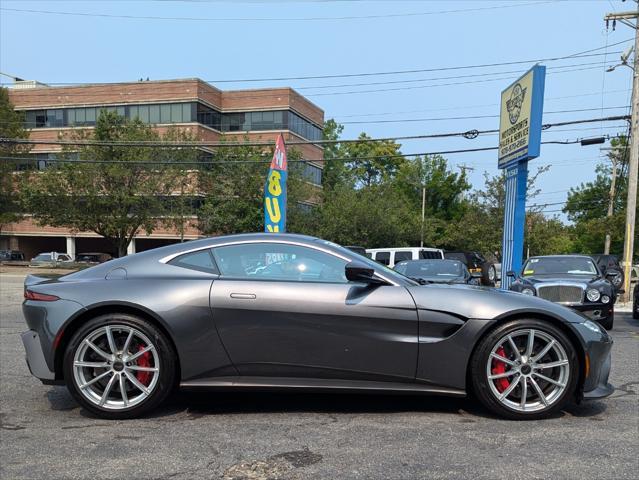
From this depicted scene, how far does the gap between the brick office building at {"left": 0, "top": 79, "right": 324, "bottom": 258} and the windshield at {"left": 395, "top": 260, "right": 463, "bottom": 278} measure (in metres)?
34.3

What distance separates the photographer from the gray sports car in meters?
3.80

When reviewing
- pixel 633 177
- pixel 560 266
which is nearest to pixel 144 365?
pixel 560 266

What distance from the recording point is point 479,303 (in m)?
3.86

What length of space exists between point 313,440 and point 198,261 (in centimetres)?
162

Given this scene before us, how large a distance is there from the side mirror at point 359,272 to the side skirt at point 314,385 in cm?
74

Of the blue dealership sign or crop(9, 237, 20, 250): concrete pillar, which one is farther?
crop(9, 237, 20, 250): concrete pillar

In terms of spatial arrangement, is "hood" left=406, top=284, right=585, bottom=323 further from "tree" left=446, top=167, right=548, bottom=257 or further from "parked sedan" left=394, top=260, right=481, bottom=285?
"tree" left=446, top=167, right=548, bottom=257

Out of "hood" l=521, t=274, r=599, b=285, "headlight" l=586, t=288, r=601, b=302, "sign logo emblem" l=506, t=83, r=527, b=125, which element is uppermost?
"sign logo emblem" l=506, t=83, r=527, b=125

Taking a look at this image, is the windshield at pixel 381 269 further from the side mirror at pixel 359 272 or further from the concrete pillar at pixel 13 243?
the concrete pillar at pixel 13 243

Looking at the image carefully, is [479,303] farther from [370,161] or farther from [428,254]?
[370,161]

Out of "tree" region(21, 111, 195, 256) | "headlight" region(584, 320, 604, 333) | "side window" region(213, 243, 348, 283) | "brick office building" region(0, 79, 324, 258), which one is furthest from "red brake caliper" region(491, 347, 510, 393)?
"brick office building" region(0, 79, 324, 258)

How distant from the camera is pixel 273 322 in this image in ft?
12.6

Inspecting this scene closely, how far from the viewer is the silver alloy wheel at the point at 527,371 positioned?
382cm

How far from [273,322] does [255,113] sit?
1803 inches
